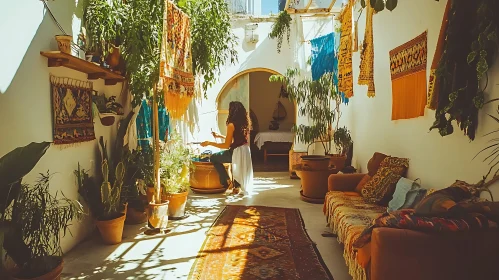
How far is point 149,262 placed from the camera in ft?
10.4

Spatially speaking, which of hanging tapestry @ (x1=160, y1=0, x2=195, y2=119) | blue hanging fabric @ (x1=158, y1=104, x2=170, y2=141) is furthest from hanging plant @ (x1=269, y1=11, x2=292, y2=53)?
hanging tapestry @ (x1=160, y1=0, x2=195, y2=119)

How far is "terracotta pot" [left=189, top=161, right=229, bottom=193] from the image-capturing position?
5.89 m

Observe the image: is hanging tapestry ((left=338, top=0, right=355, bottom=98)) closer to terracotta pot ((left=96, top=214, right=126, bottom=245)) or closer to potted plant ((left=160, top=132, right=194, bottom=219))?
potted plant ((left=160, top=132, right=194, bottom=219))

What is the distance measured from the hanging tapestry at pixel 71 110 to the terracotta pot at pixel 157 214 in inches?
40.4

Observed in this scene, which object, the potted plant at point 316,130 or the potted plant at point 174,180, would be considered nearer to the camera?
the potted plant at point 174,180

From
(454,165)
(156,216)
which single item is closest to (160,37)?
(156,216)

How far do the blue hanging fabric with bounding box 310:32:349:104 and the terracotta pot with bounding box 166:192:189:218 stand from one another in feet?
12.4

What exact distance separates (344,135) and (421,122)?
2516 millimetres

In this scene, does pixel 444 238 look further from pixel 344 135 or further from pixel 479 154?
pixel 344 135

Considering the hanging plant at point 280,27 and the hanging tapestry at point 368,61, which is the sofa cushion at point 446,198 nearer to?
the hanging tapestry at point 368,61

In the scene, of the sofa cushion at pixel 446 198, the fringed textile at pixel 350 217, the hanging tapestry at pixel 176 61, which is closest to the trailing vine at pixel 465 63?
the sofa cushion at pixel 446 198

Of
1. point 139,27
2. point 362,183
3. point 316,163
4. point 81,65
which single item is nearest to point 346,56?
point 316,163

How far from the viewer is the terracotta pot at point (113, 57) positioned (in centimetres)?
386

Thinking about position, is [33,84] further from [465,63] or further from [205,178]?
[205,178]
